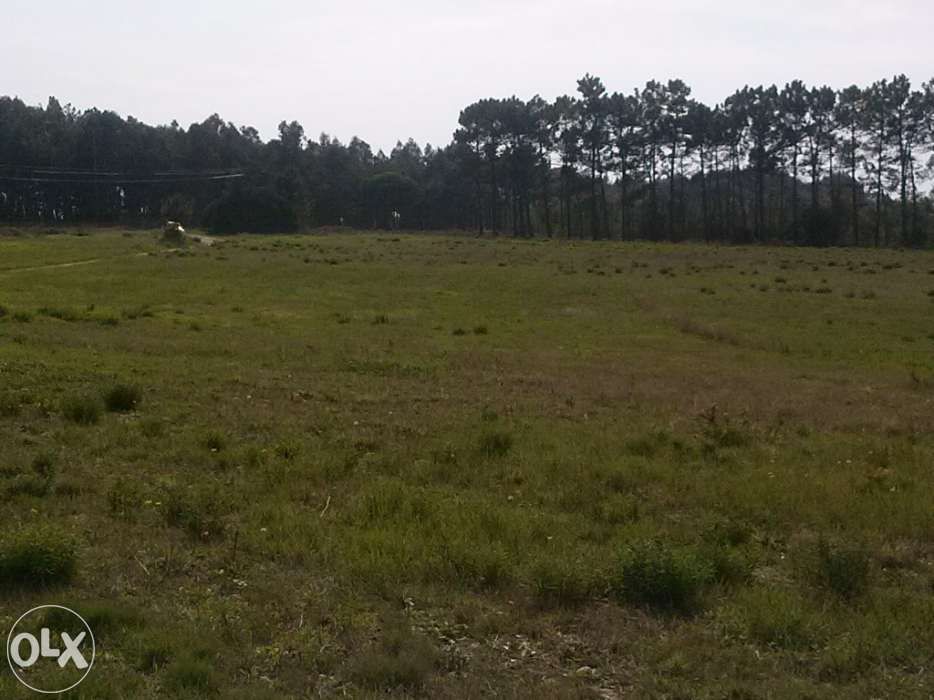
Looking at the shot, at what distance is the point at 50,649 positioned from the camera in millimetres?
5512

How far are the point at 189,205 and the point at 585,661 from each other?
117081 mm

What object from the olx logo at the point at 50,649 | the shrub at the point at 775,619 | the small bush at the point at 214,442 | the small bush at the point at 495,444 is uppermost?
the small bush at the point at 214,442

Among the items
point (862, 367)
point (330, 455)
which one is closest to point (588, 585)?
point (330, 455)

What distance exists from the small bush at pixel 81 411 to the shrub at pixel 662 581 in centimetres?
858

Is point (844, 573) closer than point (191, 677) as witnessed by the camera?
No

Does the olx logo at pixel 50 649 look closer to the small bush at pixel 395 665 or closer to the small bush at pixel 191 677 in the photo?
the small bush at pixel 191 677

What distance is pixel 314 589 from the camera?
22.1 feet

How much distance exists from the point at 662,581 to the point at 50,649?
4174 millimetres

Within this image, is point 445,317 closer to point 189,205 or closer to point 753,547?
point 753,547

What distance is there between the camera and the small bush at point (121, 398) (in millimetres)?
13484

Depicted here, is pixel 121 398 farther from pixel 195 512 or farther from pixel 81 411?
pixel 195 512

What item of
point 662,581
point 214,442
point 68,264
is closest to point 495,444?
point 214,442

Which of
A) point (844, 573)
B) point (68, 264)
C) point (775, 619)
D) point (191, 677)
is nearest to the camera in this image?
point (191, 677)

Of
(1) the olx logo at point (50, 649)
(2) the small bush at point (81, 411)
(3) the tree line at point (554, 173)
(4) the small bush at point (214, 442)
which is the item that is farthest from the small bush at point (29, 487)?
(3) the tree line at point (554, 173)
